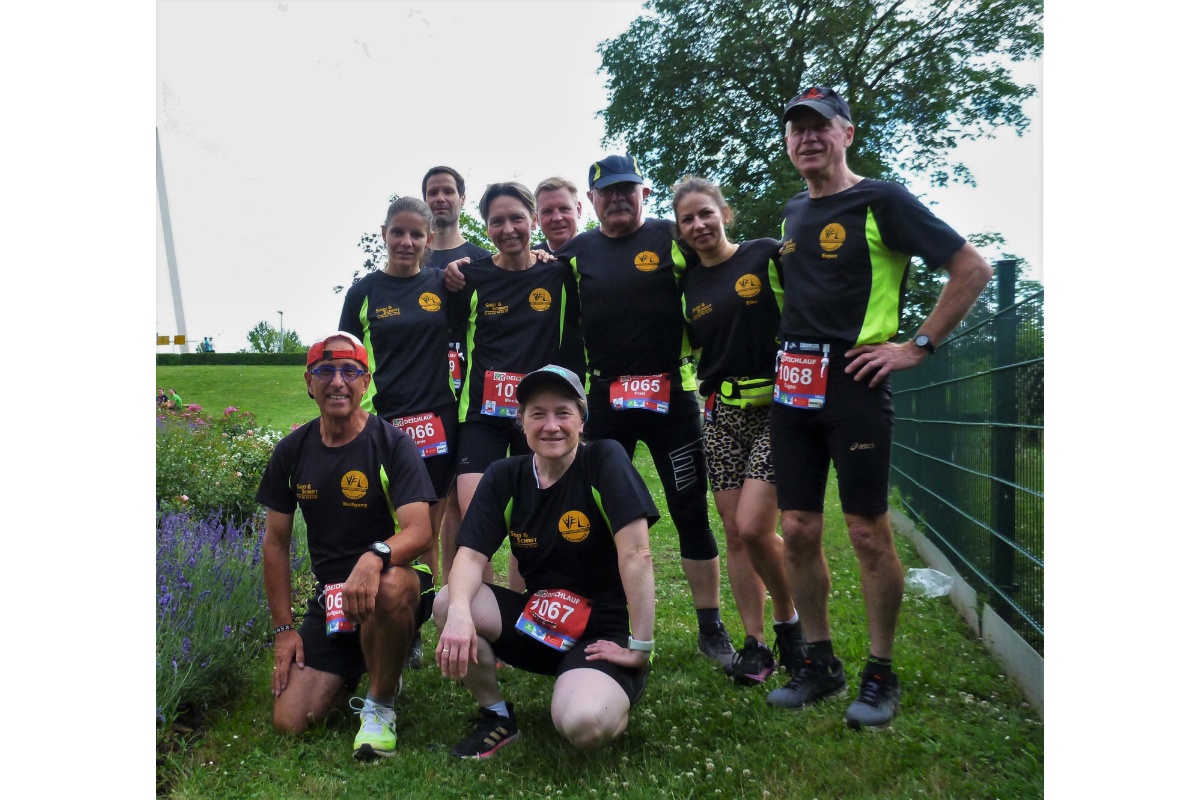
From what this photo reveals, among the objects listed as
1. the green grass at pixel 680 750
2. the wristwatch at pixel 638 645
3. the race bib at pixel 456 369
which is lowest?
the green grass at pixel 680 750

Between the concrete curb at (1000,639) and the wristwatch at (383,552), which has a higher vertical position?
the wristwatch at (383,552)

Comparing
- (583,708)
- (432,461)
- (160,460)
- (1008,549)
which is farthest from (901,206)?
(160,460)

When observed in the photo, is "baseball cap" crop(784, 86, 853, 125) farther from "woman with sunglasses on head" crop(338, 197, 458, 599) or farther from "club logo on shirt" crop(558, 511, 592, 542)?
"woman with sunglasses on head" crop(338, 197, 458, 599)

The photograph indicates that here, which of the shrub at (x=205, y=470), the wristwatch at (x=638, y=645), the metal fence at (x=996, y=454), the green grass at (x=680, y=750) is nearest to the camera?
the green grass at (x=680, y=750)

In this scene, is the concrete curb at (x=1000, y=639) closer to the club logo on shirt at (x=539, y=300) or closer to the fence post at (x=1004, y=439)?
the fence post at (x=1004, y=439)

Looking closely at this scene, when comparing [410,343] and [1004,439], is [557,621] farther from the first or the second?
[1004,439]

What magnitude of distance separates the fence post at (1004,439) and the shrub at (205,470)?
4540 millimetres

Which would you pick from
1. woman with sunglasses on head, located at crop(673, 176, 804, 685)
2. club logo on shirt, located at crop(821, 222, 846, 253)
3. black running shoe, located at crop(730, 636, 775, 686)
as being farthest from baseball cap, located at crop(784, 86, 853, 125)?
black running shoe, located at crop(730, 636, 775, 686)

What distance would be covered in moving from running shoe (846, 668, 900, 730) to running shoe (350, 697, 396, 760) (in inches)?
65.6

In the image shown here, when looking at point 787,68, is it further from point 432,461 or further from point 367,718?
point 367,718

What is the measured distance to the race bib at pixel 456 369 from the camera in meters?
4.44

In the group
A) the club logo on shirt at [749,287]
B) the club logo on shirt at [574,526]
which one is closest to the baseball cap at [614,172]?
the club logo on shirt at [749,287]

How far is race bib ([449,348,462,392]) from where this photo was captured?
444 centimetres

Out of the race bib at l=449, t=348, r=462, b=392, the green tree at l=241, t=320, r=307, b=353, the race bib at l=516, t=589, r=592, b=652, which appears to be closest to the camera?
the race bib at l=516, t=589, r=592, b=652
